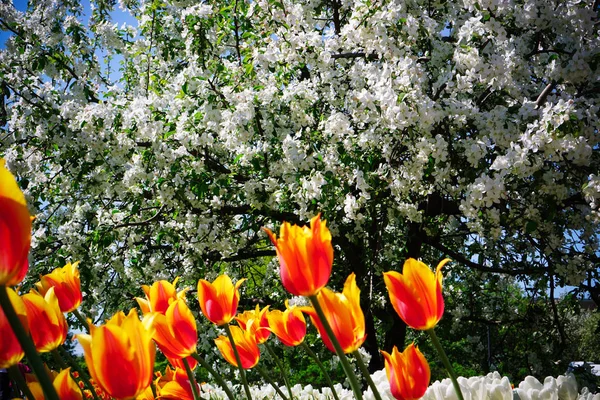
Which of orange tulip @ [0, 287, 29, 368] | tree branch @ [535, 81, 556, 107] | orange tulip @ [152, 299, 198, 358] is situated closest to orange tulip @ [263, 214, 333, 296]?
orange tulip @ [152, 299, 198, 358]

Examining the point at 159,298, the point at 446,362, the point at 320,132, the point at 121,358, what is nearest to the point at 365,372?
the point at 446,362

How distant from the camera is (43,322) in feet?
3.04

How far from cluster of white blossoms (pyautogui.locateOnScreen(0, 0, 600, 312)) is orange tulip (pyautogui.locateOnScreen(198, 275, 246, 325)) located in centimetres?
Result: 276

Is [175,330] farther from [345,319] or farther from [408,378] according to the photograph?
[408,378]

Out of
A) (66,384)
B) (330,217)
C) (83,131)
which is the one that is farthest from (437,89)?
(66,384)

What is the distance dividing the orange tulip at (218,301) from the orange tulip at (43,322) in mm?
308

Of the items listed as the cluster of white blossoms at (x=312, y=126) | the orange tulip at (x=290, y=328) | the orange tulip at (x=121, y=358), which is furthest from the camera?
the cluster of white blossoms at (x=312, y=126)

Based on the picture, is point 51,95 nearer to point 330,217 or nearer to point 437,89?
point 330,217

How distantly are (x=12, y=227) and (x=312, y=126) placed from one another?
4868 millimetres

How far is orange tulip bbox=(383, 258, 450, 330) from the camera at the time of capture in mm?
968

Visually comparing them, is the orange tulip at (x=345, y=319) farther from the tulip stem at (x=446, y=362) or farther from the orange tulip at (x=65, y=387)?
the orange tulip at (x=65, y=387)

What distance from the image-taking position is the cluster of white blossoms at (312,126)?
380 centimetres

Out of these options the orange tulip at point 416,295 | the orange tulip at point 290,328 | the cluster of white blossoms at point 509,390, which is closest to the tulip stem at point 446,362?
the orange tulip at point 416,295

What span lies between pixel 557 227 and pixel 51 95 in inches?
200
